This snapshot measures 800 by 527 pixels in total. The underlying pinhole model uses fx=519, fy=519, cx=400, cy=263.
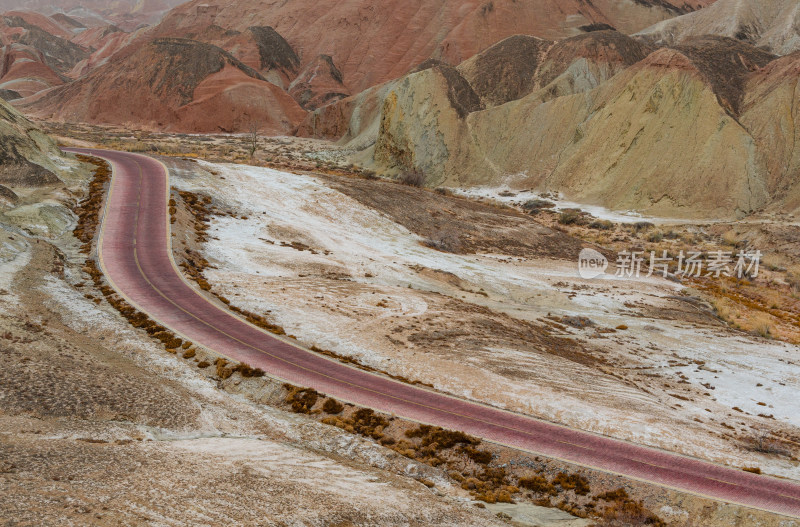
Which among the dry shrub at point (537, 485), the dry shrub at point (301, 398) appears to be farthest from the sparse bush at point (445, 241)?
the dry shrub at point (537, 485)

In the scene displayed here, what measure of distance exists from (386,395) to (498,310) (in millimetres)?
15768

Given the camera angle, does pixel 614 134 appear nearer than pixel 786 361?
No

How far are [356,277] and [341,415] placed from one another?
17708mm

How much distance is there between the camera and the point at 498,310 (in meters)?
35.2

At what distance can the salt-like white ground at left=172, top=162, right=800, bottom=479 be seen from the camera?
22.0 meters

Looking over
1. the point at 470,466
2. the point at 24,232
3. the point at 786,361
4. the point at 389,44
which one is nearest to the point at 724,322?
the point at 786,361

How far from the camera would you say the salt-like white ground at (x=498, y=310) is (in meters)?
22.0

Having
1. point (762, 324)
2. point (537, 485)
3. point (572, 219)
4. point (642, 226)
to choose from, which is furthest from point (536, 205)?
point (537, 485)

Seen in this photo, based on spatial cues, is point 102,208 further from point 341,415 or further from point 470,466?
point 470,466

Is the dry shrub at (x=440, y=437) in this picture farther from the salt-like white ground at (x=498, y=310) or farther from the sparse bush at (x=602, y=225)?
the sparse bush at (x=602, y=225)

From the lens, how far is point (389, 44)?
16262 cm

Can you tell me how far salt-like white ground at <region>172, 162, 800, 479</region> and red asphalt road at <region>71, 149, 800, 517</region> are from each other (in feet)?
3.27

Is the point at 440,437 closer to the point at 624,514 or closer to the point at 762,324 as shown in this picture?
the point at 624,514

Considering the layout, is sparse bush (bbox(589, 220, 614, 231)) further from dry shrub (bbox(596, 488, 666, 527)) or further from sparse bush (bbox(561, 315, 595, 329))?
dry shrub (bbox(596, 488, 666, 527))
